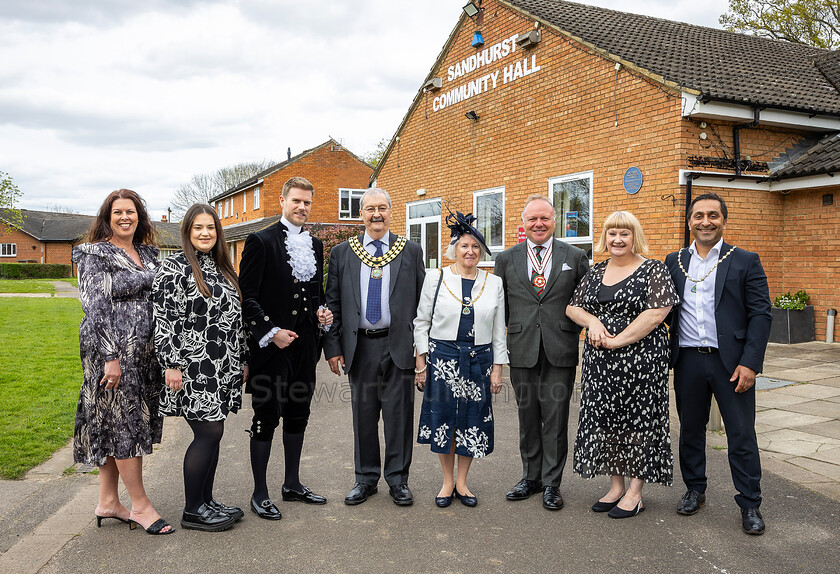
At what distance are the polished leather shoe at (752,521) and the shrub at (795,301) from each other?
26.9 ft

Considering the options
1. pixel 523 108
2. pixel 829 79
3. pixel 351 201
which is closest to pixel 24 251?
pixel 351 201

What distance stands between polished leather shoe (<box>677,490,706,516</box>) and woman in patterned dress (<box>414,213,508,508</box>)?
4.28ft

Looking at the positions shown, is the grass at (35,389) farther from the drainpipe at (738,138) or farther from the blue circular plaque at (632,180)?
the drainpipe at (738,138)

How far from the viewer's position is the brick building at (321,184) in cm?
3538

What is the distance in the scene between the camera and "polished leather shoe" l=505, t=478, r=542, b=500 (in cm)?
452

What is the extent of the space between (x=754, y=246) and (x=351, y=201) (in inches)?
1085

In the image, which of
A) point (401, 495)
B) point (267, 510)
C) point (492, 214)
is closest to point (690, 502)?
point (401, 495)

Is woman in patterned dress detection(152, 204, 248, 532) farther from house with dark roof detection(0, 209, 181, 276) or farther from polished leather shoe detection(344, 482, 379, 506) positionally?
house with dark roof detection(0, 209, 181, 276)

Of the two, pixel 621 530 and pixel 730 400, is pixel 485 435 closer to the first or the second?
pixel 621 530

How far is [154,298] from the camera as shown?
153 inches

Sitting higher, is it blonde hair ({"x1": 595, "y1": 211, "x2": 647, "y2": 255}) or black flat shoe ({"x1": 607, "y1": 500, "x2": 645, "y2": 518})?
blonde hair ({"x1": 595, "y1": 211, "x2": 647, "y2": 255})

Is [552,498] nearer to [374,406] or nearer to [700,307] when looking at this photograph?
[374,406]

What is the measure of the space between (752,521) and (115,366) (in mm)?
3976

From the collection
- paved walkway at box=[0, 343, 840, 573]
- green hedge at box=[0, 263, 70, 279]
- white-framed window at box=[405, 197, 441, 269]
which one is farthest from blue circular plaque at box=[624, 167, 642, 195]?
green hedge at box=[0, 263, 70, 279]
